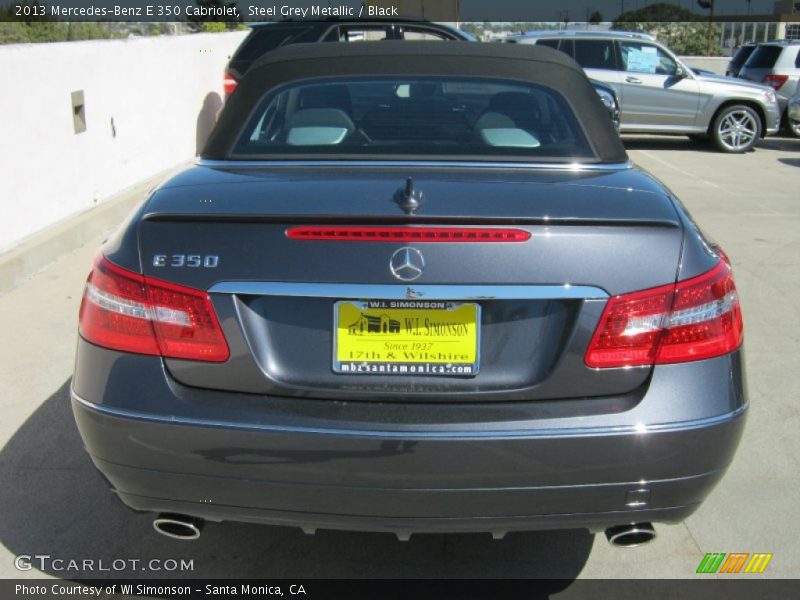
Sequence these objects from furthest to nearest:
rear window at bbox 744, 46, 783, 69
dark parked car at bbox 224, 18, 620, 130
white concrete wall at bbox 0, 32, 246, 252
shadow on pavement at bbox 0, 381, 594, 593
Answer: rear window at bbox 744, 46, 783, 69 < dark parked car at bbox 224, 18, 620, 130 < white concrete wall at bbox 0, 32, 246, 252 < shadow on pavement at bbox 0, 381, 594, 593

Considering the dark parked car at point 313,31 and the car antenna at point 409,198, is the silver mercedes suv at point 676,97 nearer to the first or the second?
the dark parked car at point 313,31

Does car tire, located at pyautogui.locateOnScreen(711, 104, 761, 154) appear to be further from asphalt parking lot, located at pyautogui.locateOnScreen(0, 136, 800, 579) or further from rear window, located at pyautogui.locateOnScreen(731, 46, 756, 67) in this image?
asphalt parking lot, located at pyautogui.locateOnScreen(0, 136, 800, 579)

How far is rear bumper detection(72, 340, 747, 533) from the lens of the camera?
2570 millimetres

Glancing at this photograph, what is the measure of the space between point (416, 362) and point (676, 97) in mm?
13306

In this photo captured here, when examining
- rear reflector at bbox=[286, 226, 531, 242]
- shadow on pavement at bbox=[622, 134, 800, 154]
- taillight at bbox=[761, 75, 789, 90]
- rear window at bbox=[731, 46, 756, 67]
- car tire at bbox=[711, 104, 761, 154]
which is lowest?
shadow on pavement at bbox=[622, 134, 800, 154]

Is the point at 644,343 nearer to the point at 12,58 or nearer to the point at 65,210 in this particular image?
the point at 12,58

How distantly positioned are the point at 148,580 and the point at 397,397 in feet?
4.06

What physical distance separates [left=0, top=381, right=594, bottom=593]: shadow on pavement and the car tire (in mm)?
12580

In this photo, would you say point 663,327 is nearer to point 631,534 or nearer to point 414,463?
point 631,534

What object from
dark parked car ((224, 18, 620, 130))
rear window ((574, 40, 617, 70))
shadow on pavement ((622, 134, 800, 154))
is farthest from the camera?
shadow on pavement ((622, 134, 800, 154))

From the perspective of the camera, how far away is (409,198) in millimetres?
2645

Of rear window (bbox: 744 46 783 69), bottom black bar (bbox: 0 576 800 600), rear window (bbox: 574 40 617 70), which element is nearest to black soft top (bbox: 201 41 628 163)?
bottom black bar (bbox: 0 576 800 600)

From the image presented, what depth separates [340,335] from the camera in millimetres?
2605

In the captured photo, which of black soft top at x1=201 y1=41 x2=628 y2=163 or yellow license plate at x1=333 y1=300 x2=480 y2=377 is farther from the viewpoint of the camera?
black soft top at x1=201 y1=41 x2=628 y2=163
